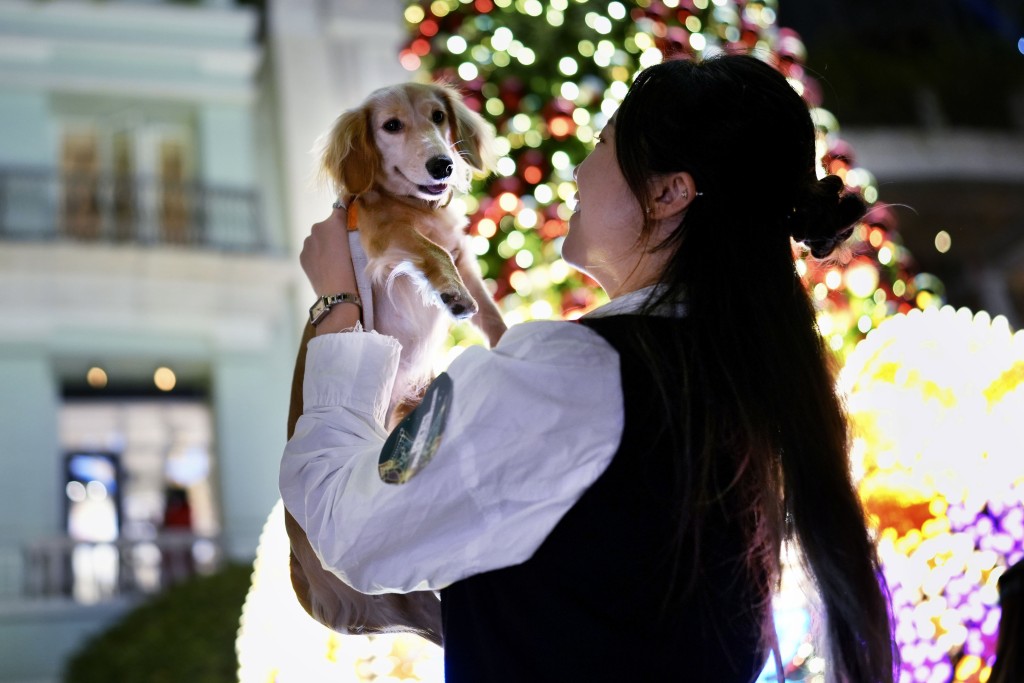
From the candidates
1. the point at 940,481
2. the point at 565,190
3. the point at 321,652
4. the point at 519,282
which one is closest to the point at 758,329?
the point at 321,652

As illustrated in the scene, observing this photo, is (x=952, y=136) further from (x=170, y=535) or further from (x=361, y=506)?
(x=361, y=506)

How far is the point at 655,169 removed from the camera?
111cm

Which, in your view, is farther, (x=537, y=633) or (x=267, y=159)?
(x=267, y=159)

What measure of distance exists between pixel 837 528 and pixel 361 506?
16.5 inches

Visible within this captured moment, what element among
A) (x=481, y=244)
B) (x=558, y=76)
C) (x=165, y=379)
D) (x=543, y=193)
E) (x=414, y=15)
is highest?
(x=414, y=15)

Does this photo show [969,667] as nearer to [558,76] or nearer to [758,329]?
[758,329]

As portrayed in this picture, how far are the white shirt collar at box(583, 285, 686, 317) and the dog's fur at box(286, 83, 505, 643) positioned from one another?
0.24m

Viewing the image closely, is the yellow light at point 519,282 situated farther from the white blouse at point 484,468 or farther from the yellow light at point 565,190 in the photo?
the white blouse at point 484,468

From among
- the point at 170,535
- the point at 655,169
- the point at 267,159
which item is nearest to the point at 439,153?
the point at 655,169

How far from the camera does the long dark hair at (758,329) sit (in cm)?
103

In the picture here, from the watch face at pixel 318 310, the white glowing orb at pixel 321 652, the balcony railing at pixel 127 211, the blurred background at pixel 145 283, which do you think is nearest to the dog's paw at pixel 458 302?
the watch face at pixel 318 310

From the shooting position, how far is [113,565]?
7.15 metres

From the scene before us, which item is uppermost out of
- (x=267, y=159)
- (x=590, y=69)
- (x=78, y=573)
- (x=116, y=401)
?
(x=590, y=69)

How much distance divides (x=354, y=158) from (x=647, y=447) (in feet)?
1.96
